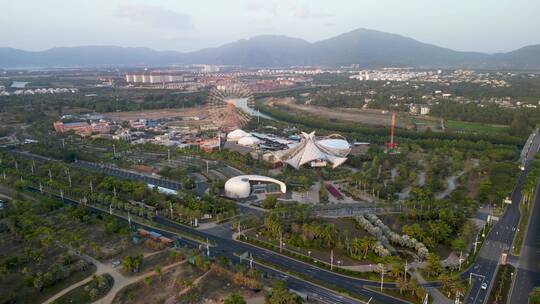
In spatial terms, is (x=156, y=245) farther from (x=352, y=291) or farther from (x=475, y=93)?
(x=475, y=93)

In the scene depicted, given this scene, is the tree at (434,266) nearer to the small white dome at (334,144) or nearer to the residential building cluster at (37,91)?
the small white dome at (334,144)

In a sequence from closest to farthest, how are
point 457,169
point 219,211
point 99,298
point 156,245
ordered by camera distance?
point 99,298
point 156,245
point 219,211
point 457,169

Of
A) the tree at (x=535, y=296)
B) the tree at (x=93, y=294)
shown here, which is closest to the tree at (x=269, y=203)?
the tree at (x=93, y=294)

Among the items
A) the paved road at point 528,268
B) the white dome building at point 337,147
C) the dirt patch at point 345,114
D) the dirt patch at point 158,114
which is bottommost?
the paved road at point 528,268

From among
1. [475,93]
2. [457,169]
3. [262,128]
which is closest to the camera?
[457,169]


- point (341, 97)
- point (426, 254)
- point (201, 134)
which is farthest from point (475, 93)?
point (426, 254)

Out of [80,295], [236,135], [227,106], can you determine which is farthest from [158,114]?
[80,295]

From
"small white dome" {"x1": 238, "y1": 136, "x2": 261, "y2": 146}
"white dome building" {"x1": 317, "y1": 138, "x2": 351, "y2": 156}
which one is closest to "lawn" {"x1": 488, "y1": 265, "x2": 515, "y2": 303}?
"white dome building" {"x1": 317, "y1": 138, "x2": 351, "y2": 156}
